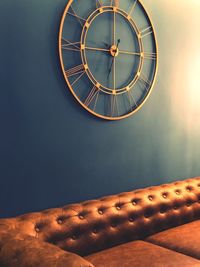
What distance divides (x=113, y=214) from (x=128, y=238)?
0.22 metres

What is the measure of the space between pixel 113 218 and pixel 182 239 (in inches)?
19.6

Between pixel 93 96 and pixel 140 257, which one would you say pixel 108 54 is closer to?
pixel 93 96

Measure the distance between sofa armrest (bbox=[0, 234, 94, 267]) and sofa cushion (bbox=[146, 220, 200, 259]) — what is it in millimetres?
1149

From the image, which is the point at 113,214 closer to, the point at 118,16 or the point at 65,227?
the point at 65,227

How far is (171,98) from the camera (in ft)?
10.0

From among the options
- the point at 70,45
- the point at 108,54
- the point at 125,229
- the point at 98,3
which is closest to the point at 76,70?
the point at 70,45

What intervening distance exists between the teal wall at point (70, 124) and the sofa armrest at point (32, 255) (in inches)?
28.6

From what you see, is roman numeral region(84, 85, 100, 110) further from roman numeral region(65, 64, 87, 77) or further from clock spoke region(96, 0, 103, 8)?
clock spoke region(96, 0, 103, 8)

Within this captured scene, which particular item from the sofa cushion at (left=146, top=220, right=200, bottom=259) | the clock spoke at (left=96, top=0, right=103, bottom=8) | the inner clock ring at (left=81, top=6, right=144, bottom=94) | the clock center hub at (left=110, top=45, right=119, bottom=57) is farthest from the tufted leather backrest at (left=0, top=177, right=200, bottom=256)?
the clock spoke at (left=96, top=0, right=103, bottom=8)

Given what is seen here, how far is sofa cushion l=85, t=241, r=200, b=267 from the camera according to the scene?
1.94 metres

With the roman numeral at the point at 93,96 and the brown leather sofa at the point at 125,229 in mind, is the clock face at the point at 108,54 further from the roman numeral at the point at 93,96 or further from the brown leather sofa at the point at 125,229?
the brown leather sofa at the point at 125,229

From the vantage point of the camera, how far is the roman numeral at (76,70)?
235 cm

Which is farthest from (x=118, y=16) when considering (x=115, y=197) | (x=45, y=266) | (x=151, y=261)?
(x=45, y=266)

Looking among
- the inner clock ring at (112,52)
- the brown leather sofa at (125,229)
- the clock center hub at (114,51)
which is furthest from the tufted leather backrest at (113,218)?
the clock center hub at (114,51)
